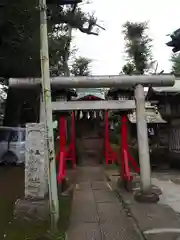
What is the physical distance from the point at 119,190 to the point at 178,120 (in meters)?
6.94

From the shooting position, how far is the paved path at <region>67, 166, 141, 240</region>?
22.3 ft

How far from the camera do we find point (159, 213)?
27.1 ft

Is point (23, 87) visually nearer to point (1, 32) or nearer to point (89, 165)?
point (1, 32)

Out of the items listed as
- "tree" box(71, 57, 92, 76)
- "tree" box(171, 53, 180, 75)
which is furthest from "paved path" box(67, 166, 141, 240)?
"tree" box(71, 57, 92, 76)

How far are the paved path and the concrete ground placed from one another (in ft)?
0.66

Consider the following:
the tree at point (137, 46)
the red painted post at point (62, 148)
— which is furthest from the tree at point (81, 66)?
the red painted post at point (62, 148)

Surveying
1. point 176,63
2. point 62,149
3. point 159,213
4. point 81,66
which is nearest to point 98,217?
point 159,213

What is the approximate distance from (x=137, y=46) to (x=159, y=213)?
2606 cm

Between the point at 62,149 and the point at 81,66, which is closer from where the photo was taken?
the point at 62,149

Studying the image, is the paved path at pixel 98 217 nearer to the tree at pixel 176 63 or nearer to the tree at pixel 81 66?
the tree at pixel 176 63

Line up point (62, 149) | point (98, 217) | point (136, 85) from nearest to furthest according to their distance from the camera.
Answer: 1. point (98, 217)
2. point (136, 85)
3. point (62, 149)

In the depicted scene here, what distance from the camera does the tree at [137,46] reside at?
107ft

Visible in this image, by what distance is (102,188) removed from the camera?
11.9 m

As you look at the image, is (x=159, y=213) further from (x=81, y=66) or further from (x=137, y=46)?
(x=81, y=66)
